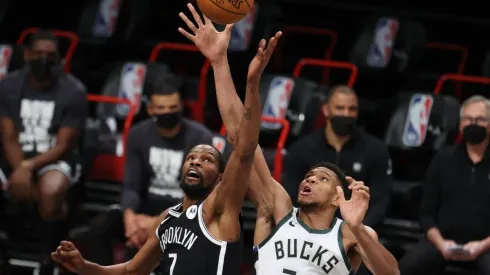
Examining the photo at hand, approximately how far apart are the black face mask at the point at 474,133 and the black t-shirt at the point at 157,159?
1529 mm

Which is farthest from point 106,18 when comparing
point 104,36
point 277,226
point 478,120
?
point 277,226

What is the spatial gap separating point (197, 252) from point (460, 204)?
2431 mm

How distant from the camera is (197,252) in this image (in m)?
6.19

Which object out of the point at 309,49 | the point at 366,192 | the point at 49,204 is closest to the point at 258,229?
the point at 366,192

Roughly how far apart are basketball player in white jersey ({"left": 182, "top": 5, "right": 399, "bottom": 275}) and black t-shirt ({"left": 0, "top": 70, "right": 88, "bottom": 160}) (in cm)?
275

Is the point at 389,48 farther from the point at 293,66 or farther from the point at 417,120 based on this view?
the point at 293,66

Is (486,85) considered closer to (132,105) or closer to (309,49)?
(309,49)

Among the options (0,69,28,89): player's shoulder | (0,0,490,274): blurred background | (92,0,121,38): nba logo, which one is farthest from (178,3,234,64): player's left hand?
(92,0,121,38): nba logo

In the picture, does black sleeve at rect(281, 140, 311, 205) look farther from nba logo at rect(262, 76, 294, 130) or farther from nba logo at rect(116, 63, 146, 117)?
nba logo at rect(116, 63, 146, 117)

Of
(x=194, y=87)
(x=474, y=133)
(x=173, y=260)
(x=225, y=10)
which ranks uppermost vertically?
(x=225, y=10)

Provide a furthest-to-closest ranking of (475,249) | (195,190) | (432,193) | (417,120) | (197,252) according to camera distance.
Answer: (417,120) < (432,193) < (475,249) < (195,190) < (197,252)

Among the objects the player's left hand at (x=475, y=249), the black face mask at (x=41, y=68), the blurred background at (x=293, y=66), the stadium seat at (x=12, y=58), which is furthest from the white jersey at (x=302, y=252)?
the stadium seat at (x=12, y=58)

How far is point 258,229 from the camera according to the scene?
21.2 ft

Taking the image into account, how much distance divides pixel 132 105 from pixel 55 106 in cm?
57
